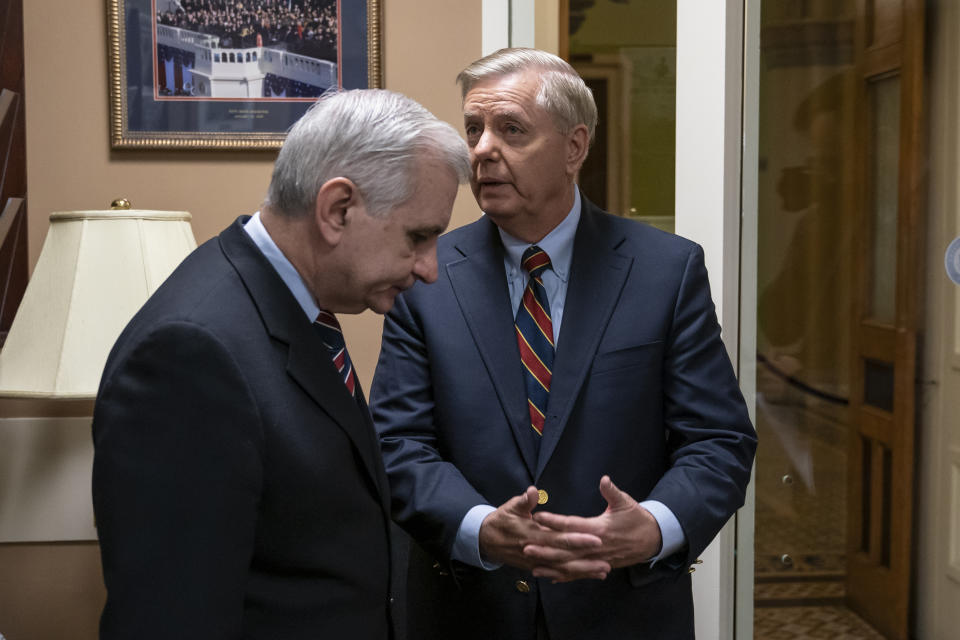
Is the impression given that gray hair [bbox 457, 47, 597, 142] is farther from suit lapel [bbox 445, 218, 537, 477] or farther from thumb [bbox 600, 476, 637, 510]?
thumb [bbox 600, 476, 637, 510]

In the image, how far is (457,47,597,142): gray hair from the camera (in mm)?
1514

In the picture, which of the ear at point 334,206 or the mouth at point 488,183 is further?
the mouth at point 488,183

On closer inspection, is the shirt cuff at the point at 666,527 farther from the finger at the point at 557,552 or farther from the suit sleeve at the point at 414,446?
the suit sleeve at the point at 414,446

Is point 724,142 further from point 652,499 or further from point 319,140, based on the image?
point 319,140

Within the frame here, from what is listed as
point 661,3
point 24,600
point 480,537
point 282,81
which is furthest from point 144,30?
point 480,537

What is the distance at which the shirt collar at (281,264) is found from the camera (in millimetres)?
1062

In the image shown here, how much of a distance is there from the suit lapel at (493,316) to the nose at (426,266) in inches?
13.3

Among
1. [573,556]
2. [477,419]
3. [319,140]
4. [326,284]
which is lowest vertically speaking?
[573,556]

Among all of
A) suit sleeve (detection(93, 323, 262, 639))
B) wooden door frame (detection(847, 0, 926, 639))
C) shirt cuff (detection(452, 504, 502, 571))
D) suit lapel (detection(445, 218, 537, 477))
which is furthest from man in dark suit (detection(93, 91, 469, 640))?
wooden door frame (detection(847, 0, 926, 639))

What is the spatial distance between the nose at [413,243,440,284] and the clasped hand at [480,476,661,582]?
1.17 feet

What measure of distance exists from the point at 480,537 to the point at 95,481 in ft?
2.02

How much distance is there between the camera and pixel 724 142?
178cm

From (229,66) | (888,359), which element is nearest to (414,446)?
(888,359)

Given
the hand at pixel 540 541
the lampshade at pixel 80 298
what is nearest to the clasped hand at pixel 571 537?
the hand at pixel 540 541
